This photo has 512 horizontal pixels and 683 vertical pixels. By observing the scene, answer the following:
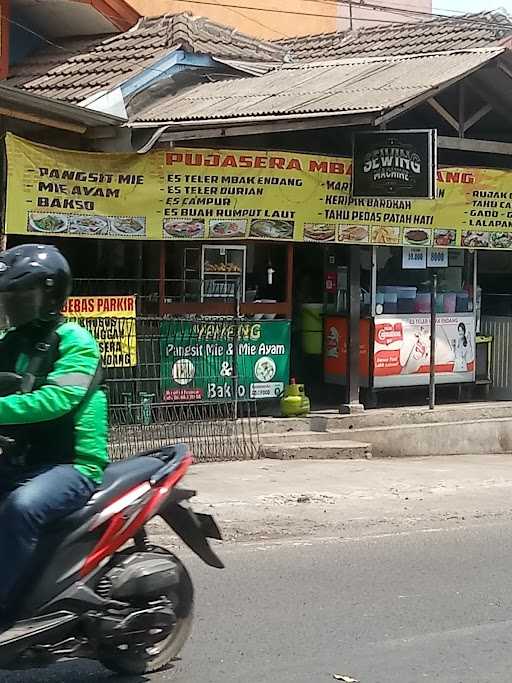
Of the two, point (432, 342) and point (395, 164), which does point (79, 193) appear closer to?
point (395, 164)

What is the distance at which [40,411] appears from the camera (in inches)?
166

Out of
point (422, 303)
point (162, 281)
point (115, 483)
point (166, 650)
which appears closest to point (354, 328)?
point (422, 303)

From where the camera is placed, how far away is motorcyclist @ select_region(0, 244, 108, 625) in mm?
4184

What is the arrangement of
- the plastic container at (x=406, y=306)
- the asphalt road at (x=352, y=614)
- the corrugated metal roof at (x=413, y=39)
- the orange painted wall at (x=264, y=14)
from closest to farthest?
the asphalt road at (x=352, y=614), the plastic container at (x=406, y=306), the corrugated metal roof at (x=413, y=39), the orange painted wall at (x=264, y=14)

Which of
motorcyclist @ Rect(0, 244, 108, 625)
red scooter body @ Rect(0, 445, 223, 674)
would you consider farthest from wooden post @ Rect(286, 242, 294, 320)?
motorcyclist @ Rect(0, 244, 108, 625)

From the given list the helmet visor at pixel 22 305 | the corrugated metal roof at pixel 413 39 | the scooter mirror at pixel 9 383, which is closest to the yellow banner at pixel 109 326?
the helmet visor at pixel 22 305

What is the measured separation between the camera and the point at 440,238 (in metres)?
13.2

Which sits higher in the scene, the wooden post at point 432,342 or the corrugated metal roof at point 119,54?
the corrugated metal roof at point 119,54

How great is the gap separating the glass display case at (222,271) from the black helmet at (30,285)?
7689mm

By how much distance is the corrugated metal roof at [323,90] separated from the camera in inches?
434

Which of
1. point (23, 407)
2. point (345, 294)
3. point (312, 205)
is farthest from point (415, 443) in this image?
point (23, 407)

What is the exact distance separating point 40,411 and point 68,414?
21cm

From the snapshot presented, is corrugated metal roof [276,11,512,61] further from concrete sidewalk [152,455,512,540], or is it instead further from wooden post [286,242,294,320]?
concrete sidewalk [152,455,512,540]

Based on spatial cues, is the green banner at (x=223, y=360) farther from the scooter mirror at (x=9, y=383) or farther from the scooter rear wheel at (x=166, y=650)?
the scooter mirror at (x=9, y=383)
